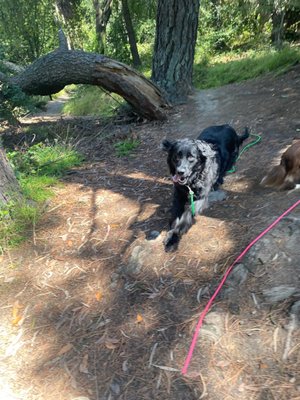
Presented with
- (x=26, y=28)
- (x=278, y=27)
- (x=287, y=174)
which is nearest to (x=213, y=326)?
(x=287, y=174)

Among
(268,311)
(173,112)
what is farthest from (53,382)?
(173,112)

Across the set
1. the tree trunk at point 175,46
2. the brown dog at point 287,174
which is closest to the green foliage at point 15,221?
the brown dog at point 287,174

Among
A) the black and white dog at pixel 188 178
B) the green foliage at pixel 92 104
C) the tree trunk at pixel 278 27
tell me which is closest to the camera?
the black and white dog at pixel 188 178

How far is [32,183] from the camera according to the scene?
15.8 feet

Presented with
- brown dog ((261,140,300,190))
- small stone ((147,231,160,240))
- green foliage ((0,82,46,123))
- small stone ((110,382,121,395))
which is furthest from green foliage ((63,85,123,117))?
small stone ((110,382,121,395))

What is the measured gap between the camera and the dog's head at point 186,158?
12.1ft

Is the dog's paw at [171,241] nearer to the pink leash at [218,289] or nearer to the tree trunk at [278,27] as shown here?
the pink leash at [218,289]

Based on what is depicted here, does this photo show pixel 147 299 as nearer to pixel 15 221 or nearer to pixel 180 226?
pixel 180 226

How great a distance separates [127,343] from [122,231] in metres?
1.43

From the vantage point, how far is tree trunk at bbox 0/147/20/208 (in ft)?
13.4

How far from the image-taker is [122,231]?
3.92m

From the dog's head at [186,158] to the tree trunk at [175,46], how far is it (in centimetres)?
465

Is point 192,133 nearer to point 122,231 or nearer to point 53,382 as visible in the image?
point 122,231

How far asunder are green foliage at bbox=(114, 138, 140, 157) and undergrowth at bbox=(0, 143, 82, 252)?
2.29ft
